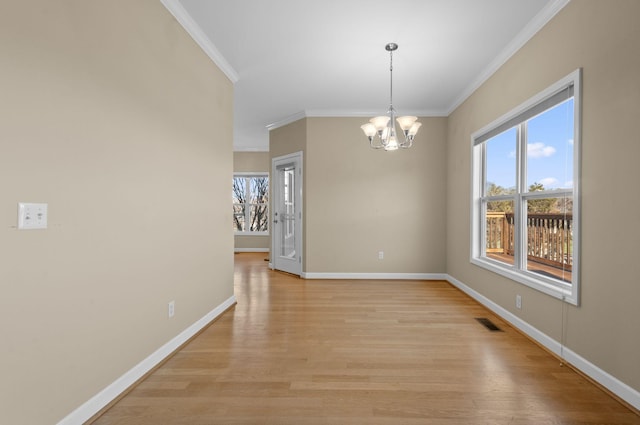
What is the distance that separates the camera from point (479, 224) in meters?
3.96

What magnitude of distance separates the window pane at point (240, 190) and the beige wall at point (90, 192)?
18.5ft

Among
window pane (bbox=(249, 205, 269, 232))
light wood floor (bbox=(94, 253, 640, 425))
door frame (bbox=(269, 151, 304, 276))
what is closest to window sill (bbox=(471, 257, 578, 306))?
light wood floor (bbox=(94, 253, 640, 425))

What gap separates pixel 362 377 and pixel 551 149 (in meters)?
2.45

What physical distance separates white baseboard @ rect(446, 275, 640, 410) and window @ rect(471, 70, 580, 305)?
383 mm

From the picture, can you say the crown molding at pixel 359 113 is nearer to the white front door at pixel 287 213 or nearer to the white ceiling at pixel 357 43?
the white ceiling at pixel 357 43

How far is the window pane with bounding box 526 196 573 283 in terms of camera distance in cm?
242

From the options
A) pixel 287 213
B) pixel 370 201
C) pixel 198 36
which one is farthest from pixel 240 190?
pixel 198 36

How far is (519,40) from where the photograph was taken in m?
2.83

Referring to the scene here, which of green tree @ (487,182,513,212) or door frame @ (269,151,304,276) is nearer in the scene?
green tree @ (487,182,513,212)

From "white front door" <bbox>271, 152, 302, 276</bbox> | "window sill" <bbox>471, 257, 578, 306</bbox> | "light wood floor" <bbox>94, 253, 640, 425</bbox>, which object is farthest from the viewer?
"white front door" <bbox>271, 152, 302, 276</bbox>

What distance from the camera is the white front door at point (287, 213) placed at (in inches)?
205

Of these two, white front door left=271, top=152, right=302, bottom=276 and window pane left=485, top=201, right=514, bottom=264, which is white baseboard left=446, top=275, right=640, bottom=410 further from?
white front door left=271, top=152, right=302, bottom=276

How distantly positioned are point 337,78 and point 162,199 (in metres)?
2.53

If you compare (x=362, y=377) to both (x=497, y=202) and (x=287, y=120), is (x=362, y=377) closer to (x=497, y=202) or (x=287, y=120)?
(x=497, y=202)
